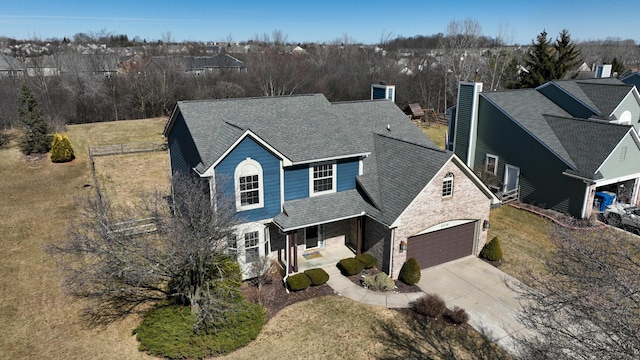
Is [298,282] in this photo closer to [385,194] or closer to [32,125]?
[385,194]

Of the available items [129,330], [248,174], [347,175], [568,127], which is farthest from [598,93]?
[129,330]

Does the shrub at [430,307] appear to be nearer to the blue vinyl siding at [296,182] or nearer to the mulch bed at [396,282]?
the mulch bed at [396,282]

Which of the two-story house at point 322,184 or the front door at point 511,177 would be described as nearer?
the two-story house at point 322,184

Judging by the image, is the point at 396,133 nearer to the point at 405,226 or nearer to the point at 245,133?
the point at 405,226

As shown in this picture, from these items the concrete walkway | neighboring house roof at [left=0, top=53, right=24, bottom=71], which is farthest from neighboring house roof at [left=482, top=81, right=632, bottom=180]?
neighboring house roof at [left=0, top=53, right=24, bottom=71]

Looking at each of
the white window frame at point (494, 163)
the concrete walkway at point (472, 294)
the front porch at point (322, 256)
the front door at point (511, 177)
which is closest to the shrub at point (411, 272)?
the concrete walkway at point (472, 294)
